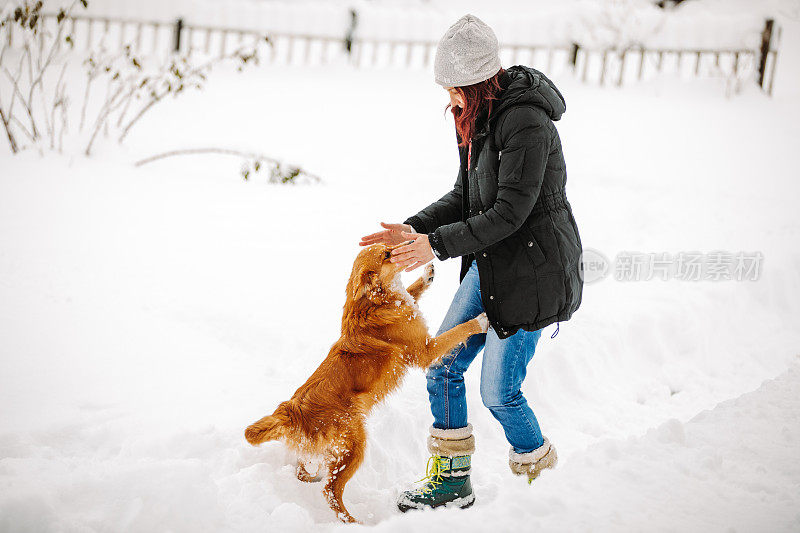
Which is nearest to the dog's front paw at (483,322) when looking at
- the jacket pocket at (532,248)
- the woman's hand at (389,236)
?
the jacket pocket at (532,248)

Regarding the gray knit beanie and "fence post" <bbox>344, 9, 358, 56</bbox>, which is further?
"fence post" <bbox>344, 9, 358, 56</bbox>

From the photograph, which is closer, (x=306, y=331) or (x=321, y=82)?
(x=306, y=331)

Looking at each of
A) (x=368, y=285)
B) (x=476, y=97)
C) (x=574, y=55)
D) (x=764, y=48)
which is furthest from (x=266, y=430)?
(x=764, y=48)

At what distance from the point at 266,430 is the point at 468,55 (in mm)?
1639

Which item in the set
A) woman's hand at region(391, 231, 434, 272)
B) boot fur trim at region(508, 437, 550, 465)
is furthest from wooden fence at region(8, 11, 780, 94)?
boot fur trim at region(508, 437, 550, 465)

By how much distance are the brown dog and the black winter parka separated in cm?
26

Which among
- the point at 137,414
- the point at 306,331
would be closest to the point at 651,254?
the point at 306,331

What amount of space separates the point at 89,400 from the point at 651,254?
4.66m

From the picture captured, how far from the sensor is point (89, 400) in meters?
3.18

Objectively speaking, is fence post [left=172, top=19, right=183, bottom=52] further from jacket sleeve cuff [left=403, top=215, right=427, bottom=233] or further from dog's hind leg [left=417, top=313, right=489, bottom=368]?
dog's hind leg [left=417, top=313, right=489, bottom=368]

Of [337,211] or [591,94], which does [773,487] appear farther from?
[591,94]

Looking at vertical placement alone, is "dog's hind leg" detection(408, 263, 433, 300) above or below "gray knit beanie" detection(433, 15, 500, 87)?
below

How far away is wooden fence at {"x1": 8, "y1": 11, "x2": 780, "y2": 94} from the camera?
408 inches

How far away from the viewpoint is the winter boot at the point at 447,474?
2770 millimetres
